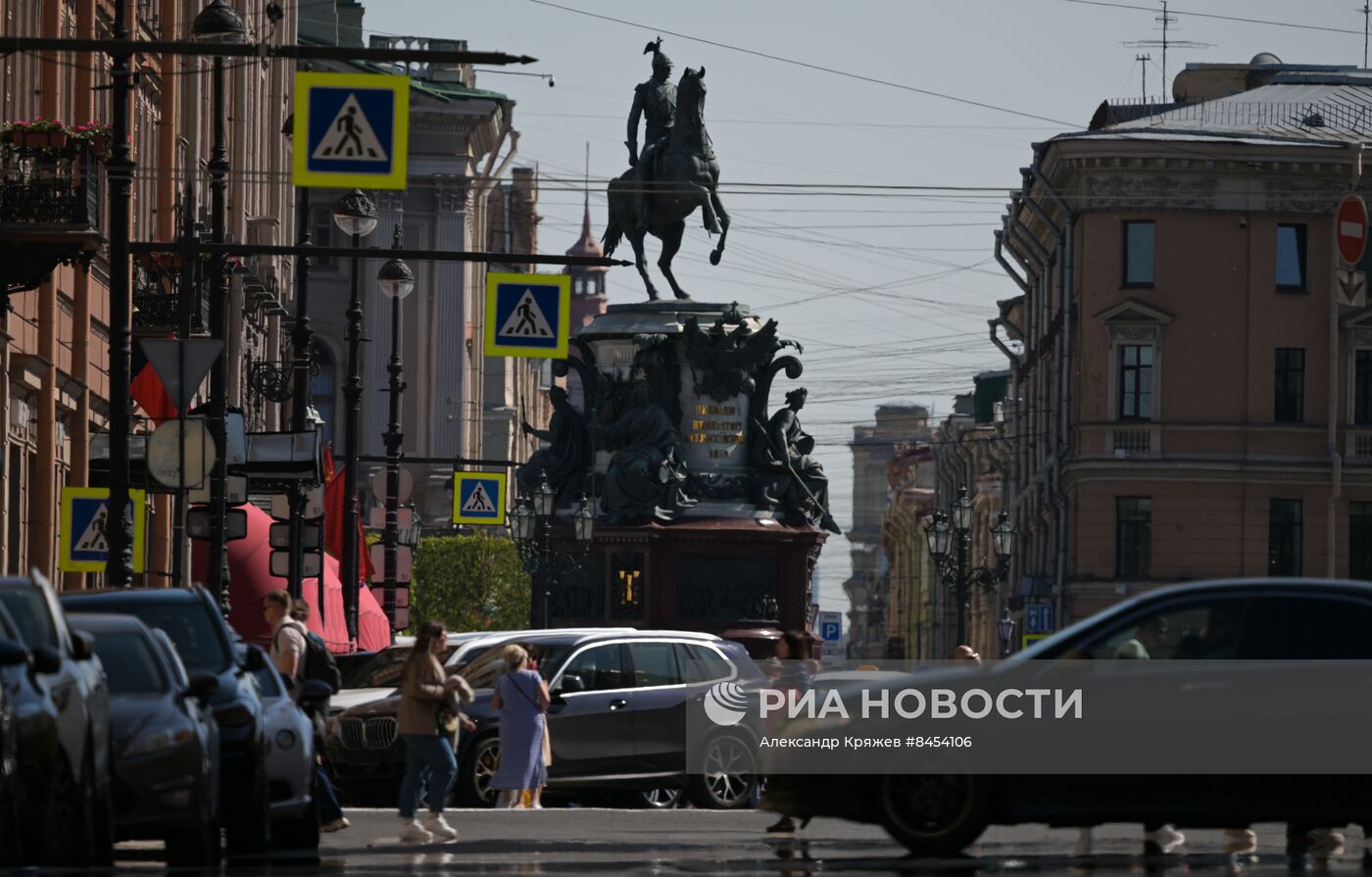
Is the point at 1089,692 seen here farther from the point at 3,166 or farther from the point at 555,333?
the point at 555,333

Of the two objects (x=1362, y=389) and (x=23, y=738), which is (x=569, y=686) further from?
(x=1362, y=389)

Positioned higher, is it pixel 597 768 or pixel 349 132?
pixel 349 132

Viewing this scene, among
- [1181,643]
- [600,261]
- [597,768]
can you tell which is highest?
[600,261]

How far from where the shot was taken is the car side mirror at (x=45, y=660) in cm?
1391

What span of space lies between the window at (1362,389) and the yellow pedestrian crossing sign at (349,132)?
52094mm

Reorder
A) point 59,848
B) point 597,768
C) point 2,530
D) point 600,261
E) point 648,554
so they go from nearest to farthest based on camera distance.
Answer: point 59,848, point 597,768, point 600,261, point 2,530, point 648,554

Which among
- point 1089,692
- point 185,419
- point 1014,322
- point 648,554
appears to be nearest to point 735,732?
point 185,419

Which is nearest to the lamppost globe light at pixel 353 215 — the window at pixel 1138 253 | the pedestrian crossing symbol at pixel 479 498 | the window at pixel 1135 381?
the pedestrian crossing symbol at pixel 479 498

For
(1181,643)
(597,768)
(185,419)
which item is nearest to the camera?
(1181,643)

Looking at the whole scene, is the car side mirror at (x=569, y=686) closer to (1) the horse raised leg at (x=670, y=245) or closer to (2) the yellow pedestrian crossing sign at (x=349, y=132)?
(2) the yellow pedestrian crossing sign at (x=349, y=132)

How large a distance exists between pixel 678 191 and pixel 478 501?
362 inches

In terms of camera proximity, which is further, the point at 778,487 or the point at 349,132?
the point at 778,487

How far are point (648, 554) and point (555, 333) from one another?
488 inches

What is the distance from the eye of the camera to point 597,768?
28.3 metres
